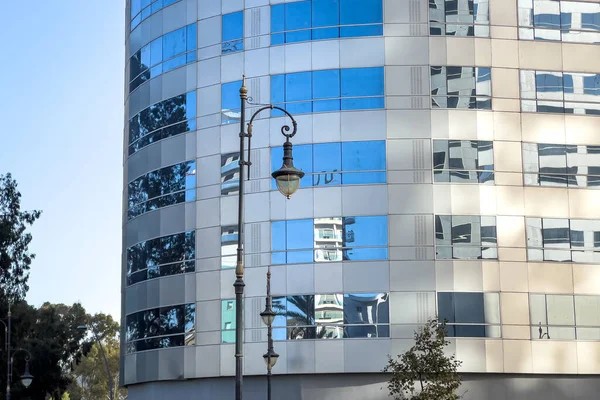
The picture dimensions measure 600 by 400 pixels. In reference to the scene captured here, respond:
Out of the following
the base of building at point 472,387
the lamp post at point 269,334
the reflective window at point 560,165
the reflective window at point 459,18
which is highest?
the reflective window at point 459,18

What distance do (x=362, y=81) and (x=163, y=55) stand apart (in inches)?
417

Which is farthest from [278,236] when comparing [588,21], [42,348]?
[42,348]

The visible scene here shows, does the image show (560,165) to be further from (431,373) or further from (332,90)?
(431,373)

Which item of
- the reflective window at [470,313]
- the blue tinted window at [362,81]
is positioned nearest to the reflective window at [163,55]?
the blue tinted window at [362,81]

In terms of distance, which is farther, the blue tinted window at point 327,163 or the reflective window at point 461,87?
the reflective window at point 461,87

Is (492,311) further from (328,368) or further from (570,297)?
(328,368)

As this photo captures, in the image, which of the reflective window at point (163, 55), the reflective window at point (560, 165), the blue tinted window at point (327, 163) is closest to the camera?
the blue tinted window at point (327, 163)

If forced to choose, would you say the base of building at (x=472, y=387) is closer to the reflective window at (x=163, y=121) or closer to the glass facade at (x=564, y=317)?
the glass facade at (x=564, y=317)

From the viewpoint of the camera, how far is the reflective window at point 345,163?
137 ft

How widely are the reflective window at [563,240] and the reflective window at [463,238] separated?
5.91 feet

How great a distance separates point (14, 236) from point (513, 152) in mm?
36815

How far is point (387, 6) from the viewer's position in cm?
4266

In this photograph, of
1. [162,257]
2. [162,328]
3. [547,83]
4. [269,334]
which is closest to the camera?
[269,334]

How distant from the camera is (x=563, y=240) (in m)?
42.2
